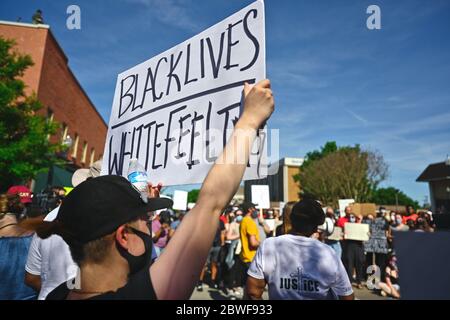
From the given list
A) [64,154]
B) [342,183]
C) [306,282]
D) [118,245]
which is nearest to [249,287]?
[306,282]

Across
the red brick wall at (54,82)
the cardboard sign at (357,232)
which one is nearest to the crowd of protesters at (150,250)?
the cardboard sign at (357,232)

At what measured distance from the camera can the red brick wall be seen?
16.1 meters

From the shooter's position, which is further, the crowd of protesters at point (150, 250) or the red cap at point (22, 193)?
the red cap at point (22, 193)

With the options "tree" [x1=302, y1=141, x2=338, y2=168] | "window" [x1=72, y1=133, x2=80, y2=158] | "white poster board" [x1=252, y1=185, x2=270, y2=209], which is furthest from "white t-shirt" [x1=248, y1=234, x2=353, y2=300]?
"tree" [x1=302, y1=141, x2=338, y2=168]

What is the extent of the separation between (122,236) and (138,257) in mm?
114

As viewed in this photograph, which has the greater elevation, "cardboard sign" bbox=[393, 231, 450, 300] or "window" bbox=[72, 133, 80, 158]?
"window" bbox=[72, 133, 80, 158]

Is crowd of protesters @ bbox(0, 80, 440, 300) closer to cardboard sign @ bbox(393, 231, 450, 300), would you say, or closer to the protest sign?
cardboard sign @ bbox(393, 231, 450, 300)

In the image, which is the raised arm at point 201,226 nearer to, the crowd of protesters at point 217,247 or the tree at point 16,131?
the crowd of protesters at point 217,247

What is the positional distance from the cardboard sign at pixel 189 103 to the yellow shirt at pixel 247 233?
14.0 ft

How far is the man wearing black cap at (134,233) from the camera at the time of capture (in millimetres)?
983

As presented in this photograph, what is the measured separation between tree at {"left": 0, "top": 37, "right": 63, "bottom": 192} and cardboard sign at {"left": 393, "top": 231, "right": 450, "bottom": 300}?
1377cm

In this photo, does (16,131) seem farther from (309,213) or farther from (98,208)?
(98,208)

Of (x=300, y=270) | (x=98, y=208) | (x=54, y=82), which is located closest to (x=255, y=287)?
(x=300, y=270)
